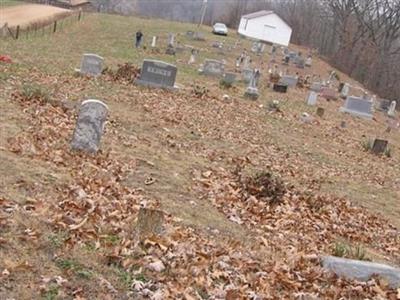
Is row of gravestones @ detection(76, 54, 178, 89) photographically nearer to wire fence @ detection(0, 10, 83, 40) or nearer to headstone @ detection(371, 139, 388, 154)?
headstone @ detection(371, 139, 388, 154)

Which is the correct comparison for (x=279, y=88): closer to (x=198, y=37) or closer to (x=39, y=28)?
(x=198, y=37)

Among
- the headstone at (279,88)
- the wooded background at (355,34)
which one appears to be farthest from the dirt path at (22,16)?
the wooded background at (355,34)

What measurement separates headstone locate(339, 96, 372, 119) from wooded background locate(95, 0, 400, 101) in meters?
18.7

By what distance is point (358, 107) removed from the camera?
24.8 m

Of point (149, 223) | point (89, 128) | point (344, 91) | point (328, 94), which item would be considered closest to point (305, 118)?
point (328, 94)

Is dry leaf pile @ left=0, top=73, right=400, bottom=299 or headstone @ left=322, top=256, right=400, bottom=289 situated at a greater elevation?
headstone @ left=322, top=256, right=400, bottom=289

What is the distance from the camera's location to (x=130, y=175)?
8.20 m

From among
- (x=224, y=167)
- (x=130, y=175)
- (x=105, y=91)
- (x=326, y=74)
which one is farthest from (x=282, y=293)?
(x=326, y=74)

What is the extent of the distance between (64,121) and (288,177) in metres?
4.56

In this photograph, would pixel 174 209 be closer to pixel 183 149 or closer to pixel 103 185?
pixel 103 185

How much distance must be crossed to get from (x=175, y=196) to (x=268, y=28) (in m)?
54.7

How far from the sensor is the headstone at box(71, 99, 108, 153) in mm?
8641

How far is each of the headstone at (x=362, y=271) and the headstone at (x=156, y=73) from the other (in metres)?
12.5

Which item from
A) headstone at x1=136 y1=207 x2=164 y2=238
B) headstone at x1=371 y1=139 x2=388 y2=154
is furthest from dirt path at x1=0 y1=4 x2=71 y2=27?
headstone at x1=136 y1=207 x2=164 y2=238
